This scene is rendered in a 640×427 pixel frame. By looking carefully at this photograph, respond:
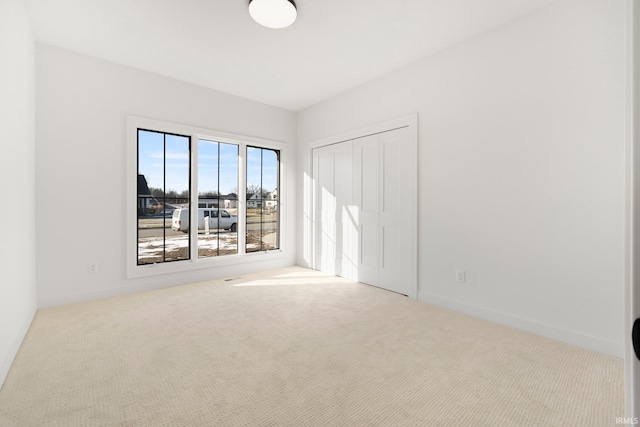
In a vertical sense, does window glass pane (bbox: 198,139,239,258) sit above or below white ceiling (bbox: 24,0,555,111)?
below

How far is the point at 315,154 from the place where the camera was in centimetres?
505

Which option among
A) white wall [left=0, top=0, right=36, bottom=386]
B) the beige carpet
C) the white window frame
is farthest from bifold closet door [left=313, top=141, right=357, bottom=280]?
white wall [left=0, top=0, right=36, bottom=386]

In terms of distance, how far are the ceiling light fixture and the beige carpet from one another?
2.77 metres

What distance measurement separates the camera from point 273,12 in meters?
2.56

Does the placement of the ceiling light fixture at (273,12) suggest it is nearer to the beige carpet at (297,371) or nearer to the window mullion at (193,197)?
the window mullion at (193,197)

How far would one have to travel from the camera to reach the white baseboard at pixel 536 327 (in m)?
2.27

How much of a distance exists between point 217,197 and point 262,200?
0.79 metres

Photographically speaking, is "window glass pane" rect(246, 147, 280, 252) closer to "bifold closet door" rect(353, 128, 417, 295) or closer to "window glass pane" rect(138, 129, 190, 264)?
"window glass pane" rect(138, 129, 190, 264)

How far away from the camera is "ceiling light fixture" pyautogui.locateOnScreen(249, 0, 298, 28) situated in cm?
247

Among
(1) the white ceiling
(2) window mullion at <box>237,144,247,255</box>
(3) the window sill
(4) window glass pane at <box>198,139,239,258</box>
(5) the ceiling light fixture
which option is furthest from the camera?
(2) window mullion at <box>237,144,247,255</box>

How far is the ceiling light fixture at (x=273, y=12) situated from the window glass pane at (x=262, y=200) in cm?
240

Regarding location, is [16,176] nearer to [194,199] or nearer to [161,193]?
[161,193]

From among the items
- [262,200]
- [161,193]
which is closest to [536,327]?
[262,200]

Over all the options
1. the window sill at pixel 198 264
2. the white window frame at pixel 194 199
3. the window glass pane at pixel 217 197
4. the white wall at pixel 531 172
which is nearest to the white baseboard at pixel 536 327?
the white wall at pixel 531 172
